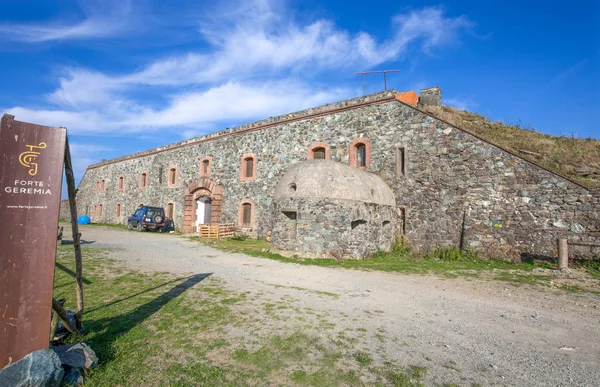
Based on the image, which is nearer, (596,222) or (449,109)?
(596,222)

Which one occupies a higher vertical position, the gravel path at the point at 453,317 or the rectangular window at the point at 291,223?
the rectangular window at the point at 291,223

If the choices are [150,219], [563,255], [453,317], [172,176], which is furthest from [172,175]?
[563,255]

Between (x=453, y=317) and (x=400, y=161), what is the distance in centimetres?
941

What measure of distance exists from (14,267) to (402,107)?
13.7 meters

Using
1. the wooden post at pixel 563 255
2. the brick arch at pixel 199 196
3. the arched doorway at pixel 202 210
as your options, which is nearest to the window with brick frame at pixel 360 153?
the wooden post at pixel 563 255

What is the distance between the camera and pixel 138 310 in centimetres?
519

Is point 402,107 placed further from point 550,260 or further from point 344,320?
point 344,320

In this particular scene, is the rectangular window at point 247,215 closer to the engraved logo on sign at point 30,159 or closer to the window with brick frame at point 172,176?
the window with brick frame at point 172,176

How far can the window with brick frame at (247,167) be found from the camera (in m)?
19.5

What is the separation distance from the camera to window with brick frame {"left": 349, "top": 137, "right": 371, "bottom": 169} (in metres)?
14.9

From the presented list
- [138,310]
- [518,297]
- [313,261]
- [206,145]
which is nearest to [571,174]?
[518,297]

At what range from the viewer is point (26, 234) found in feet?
10.6

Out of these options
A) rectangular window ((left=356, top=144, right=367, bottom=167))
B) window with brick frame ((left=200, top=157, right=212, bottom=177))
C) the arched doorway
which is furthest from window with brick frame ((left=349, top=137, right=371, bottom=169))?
the arched doorway

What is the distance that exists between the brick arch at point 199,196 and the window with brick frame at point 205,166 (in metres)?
0.40
